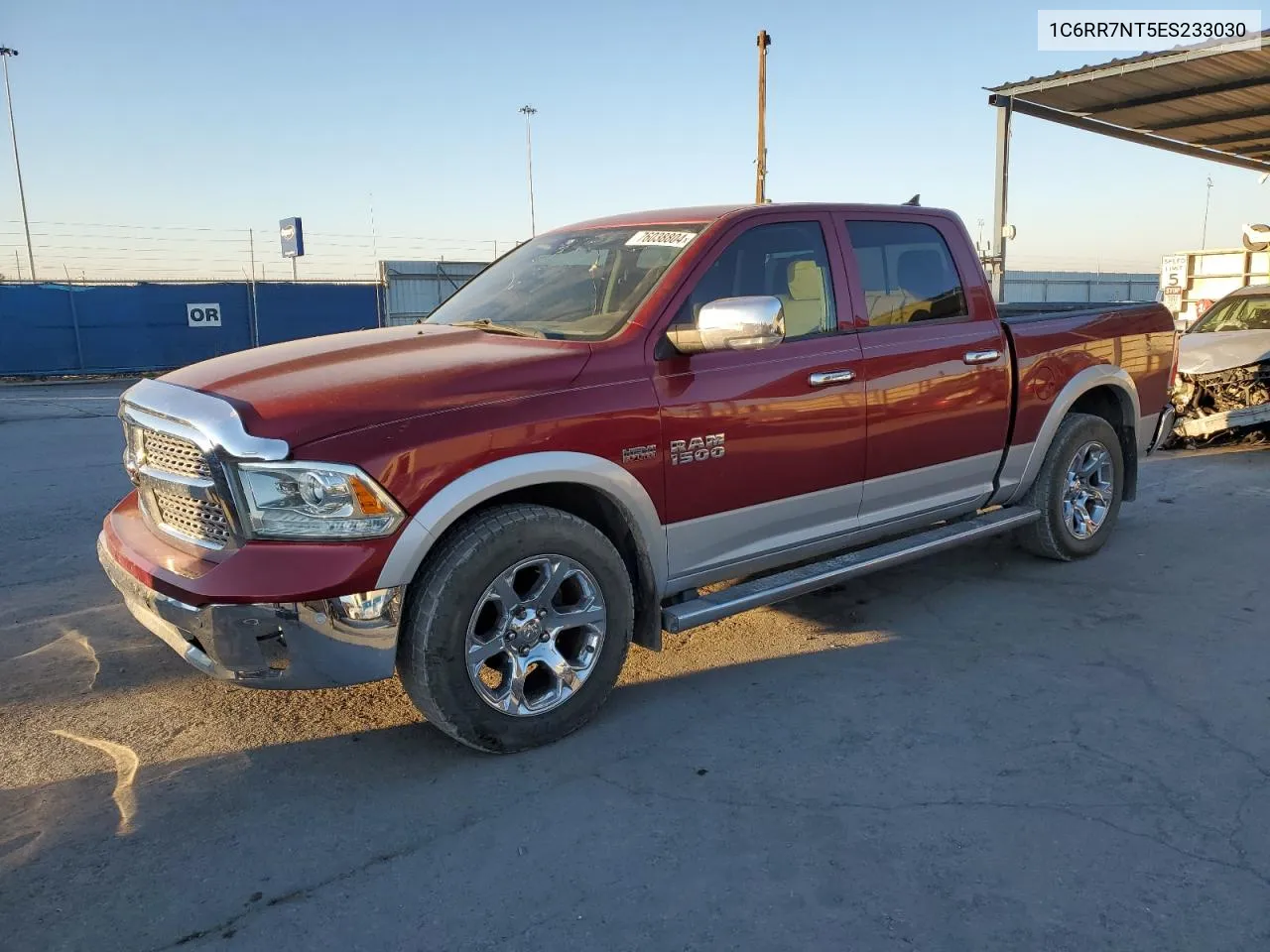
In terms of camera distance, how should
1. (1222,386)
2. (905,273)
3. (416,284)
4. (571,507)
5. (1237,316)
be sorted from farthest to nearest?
(416,284) < (1237,316) < (1222,386) < (905,273) < (571,507)

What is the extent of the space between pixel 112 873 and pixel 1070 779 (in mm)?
2989

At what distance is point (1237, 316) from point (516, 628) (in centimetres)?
1049

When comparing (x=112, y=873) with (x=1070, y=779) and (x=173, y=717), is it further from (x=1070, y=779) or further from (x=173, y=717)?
(x=1070, y=779)

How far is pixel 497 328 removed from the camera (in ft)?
13.4

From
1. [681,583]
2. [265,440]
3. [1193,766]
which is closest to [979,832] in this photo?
[1193,766]

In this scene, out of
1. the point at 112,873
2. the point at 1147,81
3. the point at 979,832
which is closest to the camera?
the point at 112,873

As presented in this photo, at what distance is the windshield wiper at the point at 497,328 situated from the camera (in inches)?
156

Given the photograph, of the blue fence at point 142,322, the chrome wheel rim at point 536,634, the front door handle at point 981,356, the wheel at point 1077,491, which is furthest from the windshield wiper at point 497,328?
the blue fence at point 142,322

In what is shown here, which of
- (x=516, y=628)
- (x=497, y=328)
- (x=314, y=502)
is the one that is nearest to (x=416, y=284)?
(x=497, y=328)

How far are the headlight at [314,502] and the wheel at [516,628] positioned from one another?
0.98 ft

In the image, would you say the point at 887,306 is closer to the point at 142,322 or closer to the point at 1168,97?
the point at 1168,97

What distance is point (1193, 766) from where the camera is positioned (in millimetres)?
3316

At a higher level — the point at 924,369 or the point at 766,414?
the point at 924,369

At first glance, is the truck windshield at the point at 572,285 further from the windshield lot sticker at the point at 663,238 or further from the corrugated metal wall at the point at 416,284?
the corrugated metal wall at the point at 416,284
